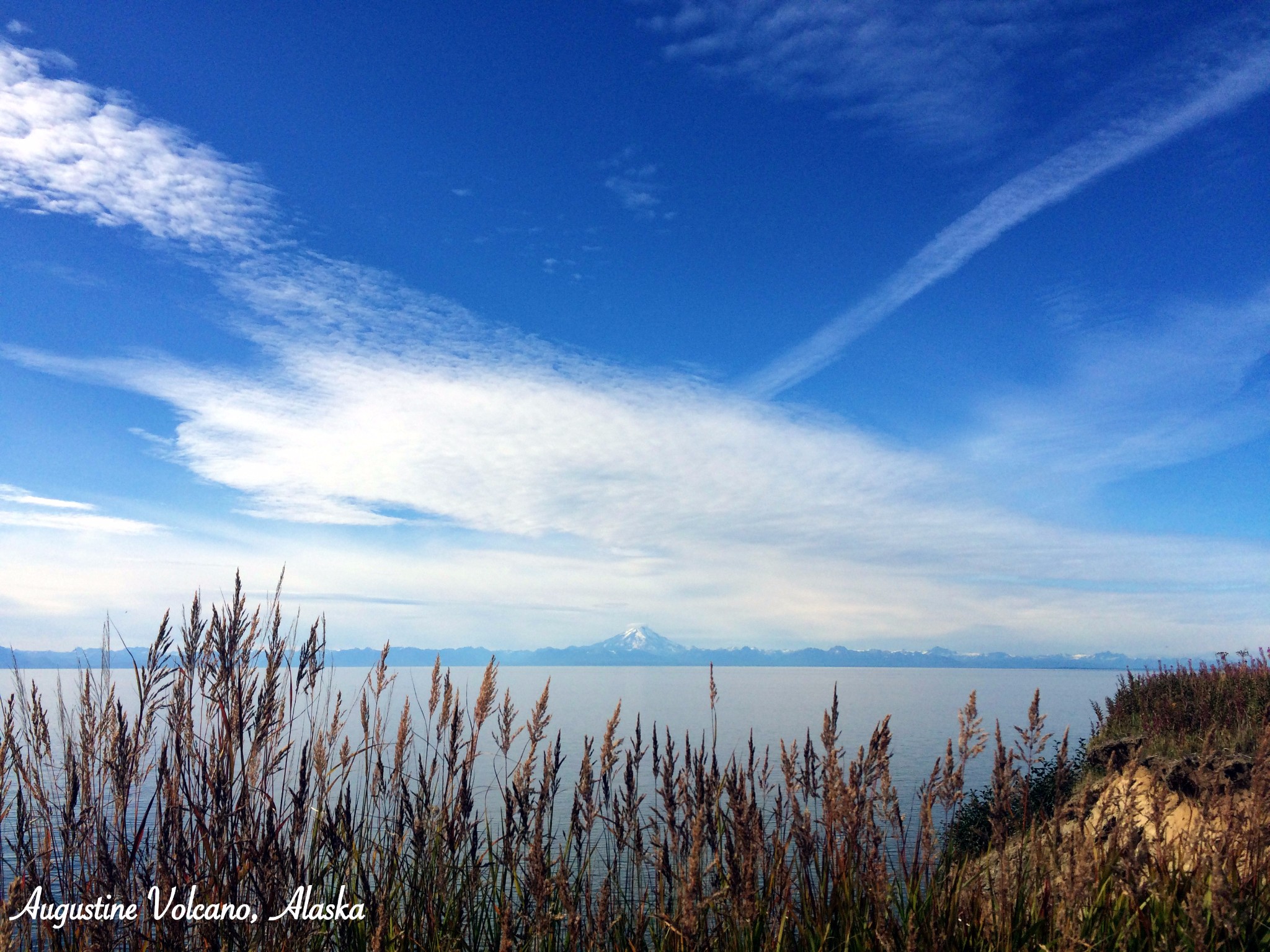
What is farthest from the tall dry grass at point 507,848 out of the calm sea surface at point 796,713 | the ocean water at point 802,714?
the ocean water at point 802,714

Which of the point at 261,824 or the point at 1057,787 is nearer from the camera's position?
the point at 261,824

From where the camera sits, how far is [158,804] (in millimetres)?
3404

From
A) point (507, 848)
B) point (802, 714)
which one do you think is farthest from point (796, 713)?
point (507, 848)

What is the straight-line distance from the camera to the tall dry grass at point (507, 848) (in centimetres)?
314

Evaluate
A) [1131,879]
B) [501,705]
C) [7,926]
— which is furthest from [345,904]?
[1131,879]

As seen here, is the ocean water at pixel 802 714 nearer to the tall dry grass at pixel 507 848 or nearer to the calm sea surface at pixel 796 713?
the calm sea surface at pixel 796 713

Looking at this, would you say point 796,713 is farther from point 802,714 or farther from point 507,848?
point 507,848

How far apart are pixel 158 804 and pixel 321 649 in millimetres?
1094

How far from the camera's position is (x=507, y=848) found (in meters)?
3.70

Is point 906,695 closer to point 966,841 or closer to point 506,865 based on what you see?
point 966,841

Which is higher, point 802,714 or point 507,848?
point 507,848

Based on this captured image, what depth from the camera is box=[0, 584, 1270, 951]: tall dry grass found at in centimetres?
314

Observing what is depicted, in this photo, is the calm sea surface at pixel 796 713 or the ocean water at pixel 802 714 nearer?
the ocean water at pixel 802 714

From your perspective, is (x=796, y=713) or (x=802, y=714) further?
(x=796, y=713)
